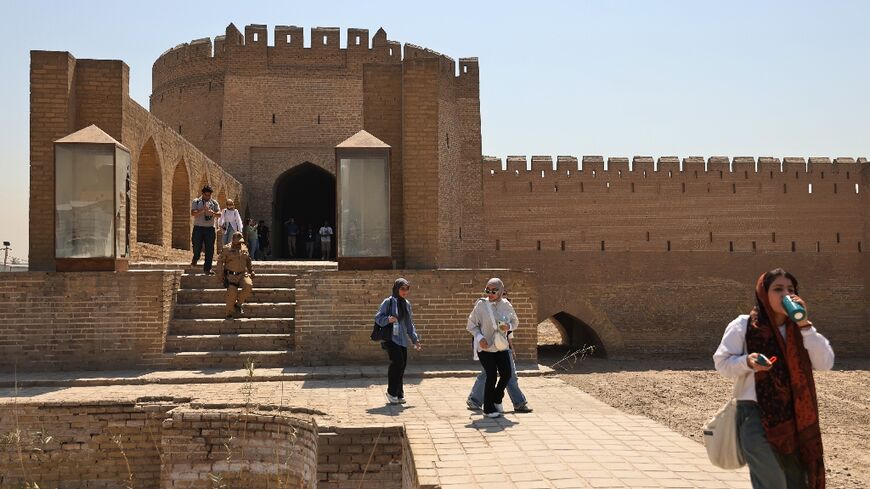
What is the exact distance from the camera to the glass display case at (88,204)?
939 cm

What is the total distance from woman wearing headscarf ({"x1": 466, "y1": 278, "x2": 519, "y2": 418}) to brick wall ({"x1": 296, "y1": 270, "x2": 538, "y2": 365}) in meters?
3.09

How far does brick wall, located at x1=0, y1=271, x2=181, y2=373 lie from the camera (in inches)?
353

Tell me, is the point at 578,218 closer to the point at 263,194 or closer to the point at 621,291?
the point at 621,291

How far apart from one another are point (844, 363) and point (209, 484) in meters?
19.4

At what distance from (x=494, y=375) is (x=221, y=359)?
3.92 metres

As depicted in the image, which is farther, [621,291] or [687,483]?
[621,291]

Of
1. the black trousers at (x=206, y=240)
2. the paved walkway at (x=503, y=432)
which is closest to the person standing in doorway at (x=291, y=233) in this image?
the black trousers at (x=206, y=240)

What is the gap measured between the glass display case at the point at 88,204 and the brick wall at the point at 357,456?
15.4 feet

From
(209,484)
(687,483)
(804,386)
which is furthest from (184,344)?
(804,386)

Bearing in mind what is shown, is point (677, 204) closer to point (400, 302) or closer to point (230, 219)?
point (230, 219)

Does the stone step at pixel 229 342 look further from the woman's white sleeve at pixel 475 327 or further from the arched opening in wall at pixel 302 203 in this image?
the arched opening in wall at pixel 302 203

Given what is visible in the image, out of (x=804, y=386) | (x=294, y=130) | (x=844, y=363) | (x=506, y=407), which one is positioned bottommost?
(x=844, y=363)

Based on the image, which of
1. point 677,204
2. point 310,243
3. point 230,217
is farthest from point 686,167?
point 230,217

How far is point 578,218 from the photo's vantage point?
71.4 ft
